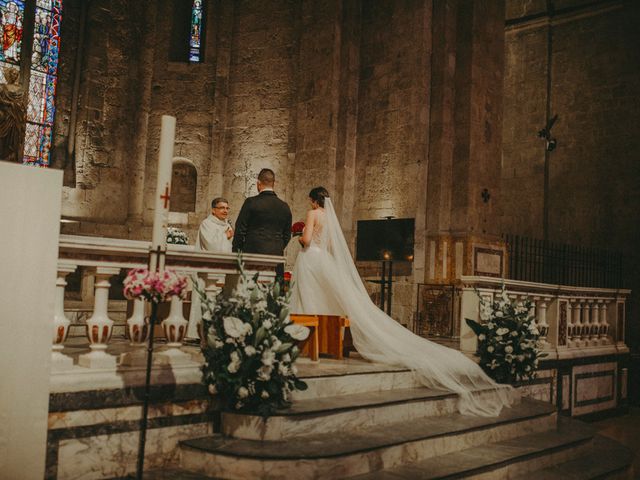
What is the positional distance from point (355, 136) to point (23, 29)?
689cm

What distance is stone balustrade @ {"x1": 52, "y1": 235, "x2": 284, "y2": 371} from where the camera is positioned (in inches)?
158

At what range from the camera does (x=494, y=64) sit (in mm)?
12984

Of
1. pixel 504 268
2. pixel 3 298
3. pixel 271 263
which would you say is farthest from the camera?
pixel 504 268

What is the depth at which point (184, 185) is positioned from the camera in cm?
1452

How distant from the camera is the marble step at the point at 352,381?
511 centimetres

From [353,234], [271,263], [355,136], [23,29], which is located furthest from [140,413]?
[23,29]

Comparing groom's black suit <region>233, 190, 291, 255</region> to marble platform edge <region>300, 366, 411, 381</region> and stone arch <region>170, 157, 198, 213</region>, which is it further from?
stone arch <region>170, 157, 198, 213</region>

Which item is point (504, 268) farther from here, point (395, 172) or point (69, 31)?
point (69, 31)

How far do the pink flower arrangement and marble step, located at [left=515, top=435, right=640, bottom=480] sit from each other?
313cm

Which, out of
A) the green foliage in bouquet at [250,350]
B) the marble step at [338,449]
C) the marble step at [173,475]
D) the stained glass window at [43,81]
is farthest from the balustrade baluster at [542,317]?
the stained glass window at [43,81]

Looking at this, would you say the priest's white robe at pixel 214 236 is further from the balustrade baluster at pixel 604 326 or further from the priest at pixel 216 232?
the balustrade baluster at pixel 604 326

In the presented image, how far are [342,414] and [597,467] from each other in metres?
2.51

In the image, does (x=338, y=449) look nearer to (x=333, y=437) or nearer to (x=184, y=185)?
(x=333, y=437)

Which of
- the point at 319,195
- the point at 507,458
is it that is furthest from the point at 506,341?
the point at 319,195
